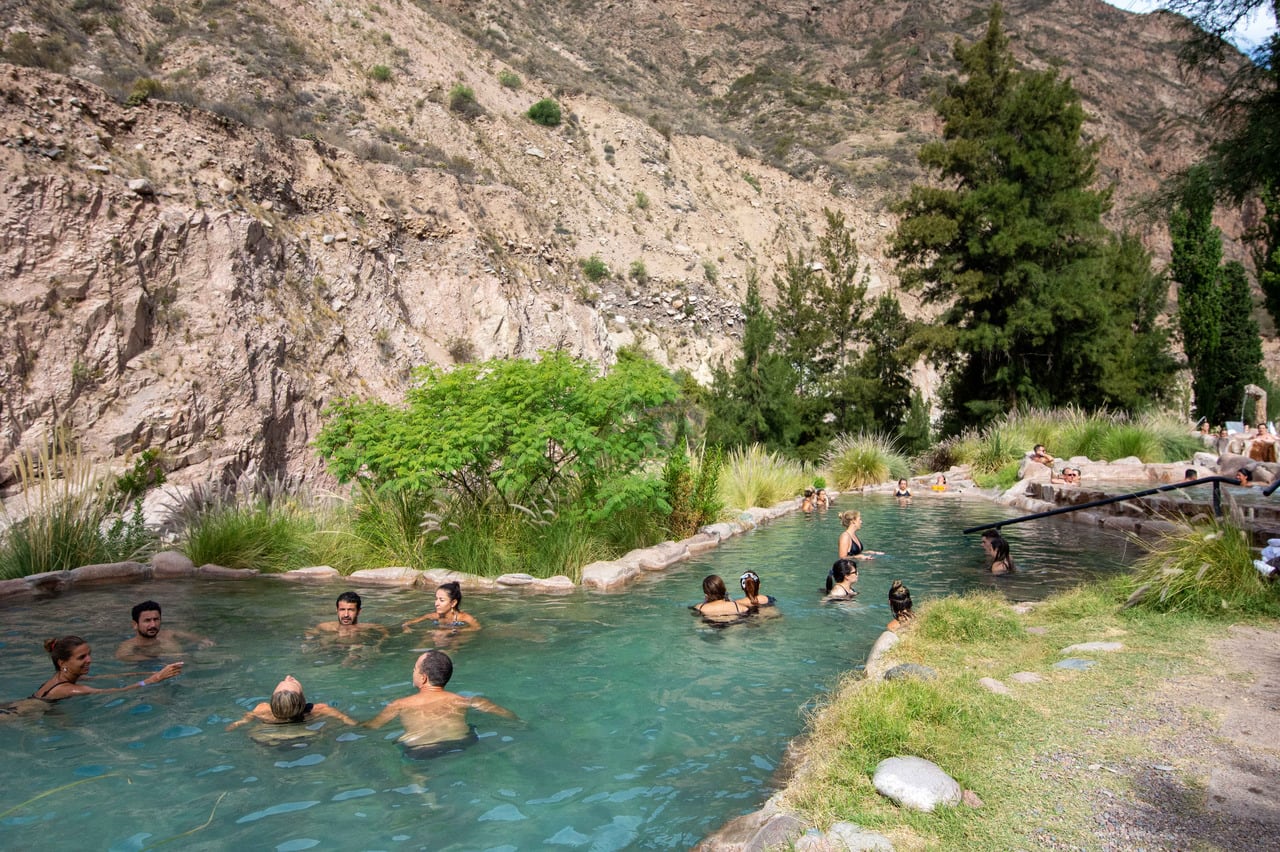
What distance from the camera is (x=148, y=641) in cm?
623

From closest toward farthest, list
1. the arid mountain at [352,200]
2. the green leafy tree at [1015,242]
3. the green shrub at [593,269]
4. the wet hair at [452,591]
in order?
the wet hair at [452,591] → the arid mountain at [352,200] → the green leafy tree at [1015,242] → the green shrub at [593,269]

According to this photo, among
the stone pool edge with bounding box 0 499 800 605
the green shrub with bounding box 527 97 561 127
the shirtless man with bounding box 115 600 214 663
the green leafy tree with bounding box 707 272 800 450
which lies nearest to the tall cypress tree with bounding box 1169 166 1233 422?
the green leafy tree with bounding box 707 272 800 450

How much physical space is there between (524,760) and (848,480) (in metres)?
15.6

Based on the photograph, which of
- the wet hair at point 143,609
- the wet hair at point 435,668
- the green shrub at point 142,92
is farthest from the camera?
the green shrub at point 142,92

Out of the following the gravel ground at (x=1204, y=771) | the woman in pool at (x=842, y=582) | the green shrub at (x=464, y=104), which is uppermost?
the green shrub at (x=464, y=104)

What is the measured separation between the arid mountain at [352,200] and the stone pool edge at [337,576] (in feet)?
16.0

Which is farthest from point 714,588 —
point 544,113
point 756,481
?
point 544,113

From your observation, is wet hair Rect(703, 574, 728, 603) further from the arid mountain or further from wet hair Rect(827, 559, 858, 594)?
the arid mountain

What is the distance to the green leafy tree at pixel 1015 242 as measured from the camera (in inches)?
834

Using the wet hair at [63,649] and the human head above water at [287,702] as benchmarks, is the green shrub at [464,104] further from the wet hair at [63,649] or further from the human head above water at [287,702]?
the human head above water at [287,702]

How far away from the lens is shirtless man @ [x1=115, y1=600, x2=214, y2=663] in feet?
20.1

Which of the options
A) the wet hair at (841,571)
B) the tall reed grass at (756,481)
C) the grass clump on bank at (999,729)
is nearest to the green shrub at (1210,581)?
the grass clump on bank at (999,729)

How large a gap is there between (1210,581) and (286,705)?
670cm

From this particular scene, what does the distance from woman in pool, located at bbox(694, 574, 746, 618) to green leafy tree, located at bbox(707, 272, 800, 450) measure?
424 inches
